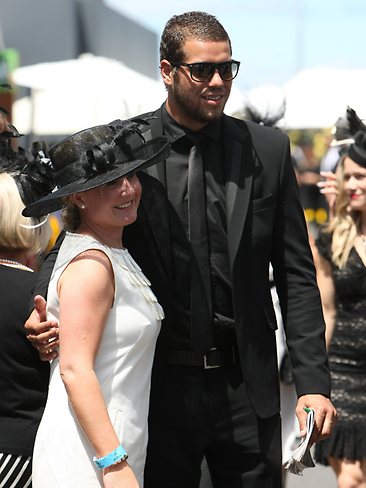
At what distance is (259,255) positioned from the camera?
3.98 m

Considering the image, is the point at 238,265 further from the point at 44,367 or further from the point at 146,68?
the point at 146,68

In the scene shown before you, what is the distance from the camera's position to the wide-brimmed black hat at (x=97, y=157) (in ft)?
11.3

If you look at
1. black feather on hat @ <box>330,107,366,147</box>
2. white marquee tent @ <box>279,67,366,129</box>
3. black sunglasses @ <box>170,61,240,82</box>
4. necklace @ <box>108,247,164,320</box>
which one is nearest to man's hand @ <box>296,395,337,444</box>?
necklace @ <box>108,247,164,320</box>

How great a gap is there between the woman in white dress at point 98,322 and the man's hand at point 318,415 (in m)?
0.65

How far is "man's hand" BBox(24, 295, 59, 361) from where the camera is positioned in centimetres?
346

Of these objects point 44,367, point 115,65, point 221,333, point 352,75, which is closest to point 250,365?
point 221,333

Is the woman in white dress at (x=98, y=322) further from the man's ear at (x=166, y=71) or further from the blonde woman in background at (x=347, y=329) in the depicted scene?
the blonde woman in background at (x=347, y=329)

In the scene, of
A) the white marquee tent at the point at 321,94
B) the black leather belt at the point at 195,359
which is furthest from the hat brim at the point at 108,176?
the white marquee tent at the point at 321,94

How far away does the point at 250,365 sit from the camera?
12.9ft

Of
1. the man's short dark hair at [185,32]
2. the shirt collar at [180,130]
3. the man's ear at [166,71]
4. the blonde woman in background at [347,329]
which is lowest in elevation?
the blonde woman in background at [347,329]

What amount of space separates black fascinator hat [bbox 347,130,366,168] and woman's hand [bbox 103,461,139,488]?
134 inches

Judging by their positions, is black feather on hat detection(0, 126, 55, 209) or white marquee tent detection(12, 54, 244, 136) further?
white marquee tent detection(12, 54, 244, 136)

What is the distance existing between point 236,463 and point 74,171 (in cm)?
122

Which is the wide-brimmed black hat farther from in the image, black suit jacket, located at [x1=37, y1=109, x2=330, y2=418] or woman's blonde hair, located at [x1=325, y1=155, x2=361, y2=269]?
woman's blonde hair, located at [x1=325, y1=155, x2=361, y2=269]
